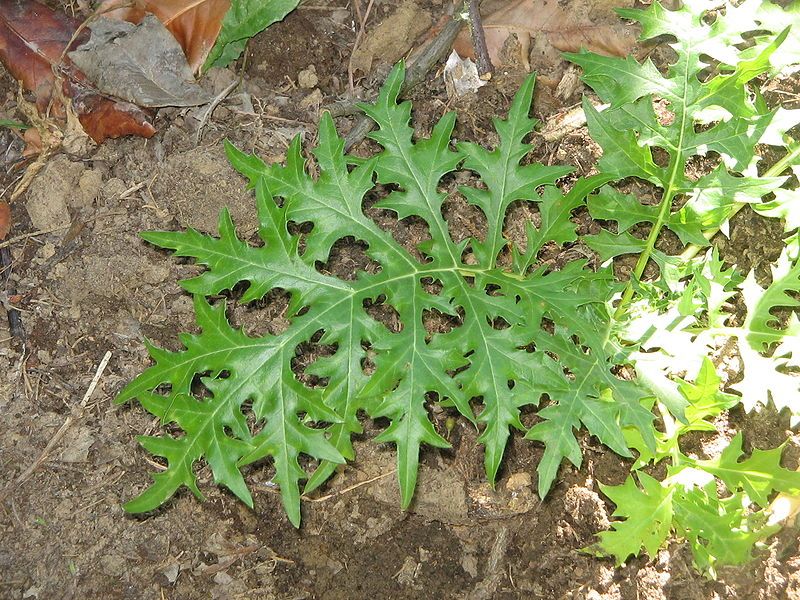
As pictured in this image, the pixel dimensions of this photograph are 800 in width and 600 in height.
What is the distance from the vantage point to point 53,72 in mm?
3373

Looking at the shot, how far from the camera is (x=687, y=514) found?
263 centimetres

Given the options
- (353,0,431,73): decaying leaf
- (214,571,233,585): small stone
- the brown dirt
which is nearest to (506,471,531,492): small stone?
the brown dirt

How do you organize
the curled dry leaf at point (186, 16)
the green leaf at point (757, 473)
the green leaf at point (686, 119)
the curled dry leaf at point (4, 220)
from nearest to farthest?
the green leaf at point (757, 473), the green leaf at point (686, 119), the curled dry leaf at point (4, 220), the curled dry leaf at point (186, 16)

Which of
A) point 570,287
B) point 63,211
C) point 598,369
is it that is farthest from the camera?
point 63,211

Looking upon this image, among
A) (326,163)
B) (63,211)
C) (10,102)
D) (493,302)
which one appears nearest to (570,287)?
(493,302)

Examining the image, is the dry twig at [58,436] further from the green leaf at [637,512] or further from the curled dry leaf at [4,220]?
the green leaf at [637,512]

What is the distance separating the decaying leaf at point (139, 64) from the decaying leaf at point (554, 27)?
1.21 metres

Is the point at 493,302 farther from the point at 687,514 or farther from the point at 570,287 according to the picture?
the point at 687,514

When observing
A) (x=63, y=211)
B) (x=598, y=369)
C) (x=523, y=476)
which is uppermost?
(x=63, y=211)

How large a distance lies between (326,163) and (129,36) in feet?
4.41

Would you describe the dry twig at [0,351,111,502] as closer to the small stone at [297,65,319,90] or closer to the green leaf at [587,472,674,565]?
the small stone at [297,65,319,90]

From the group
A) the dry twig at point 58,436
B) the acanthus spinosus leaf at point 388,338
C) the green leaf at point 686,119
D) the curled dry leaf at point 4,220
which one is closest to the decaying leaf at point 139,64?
the curled dry leaf at point 4,220

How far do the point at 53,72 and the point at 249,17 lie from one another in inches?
→ 34.6

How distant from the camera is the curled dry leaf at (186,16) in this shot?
342cm
